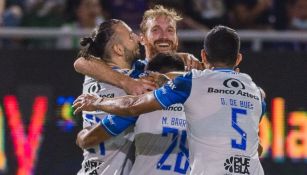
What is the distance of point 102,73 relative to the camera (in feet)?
23.7

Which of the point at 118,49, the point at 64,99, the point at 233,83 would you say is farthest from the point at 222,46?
the point at 64,99

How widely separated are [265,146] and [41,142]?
7.37ft

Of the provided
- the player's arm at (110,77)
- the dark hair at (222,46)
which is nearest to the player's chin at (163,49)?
the player's arm at (110,77)

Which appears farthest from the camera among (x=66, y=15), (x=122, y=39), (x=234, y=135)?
(x=66, y=15)

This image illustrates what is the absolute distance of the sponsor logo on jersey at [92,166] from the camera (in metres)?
7.19

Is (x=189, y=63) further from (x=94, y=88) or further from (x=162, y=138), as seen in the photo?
(x=162, y=138)

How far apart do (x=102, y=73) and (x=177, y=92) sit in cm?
98

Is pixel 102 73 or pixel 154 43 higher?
pixel 154 43

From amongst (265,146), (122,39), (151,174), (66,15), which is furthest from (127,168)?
(66,15)

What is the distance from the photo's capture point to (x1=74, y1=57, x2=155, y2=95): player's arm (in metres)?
6.90

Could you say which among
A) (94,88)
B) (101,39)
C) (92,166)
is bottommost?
(92,166)

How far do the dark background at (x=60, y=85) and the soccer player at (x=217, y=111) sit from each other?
162 inches

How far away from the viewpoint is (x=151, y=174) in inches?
274

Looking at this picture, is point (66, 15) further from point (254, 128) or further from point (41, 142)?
point (254, 128)
